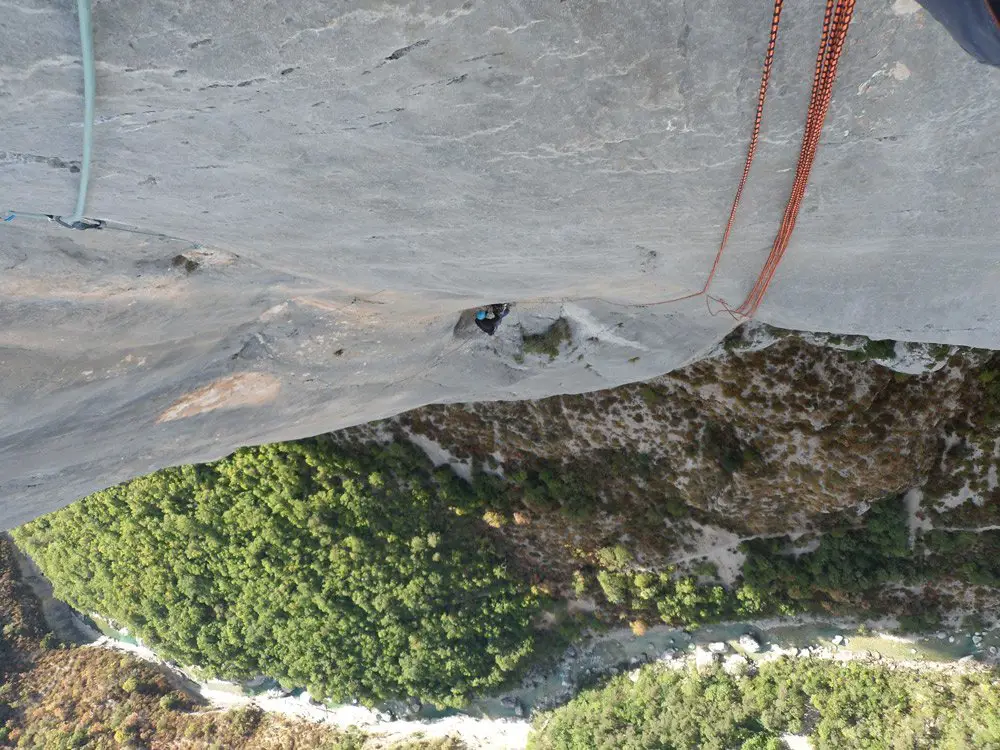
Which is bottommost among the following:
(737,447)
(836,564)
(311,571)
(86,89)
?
(311,571)

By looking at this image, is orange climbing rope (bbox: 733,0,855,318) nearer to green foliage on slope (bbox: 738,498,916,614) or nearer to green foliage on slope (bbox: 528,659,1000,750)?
green foliage on slope (bbox: 738,498,916,614)

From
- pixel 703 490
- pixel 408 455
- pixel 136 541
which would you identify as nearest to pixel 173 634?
pixel 136 541

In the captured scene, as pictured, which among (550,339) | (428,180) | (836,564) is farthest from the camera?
(836,564)

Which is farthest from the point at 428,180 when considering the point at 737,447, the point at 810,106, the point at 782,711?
the point at 782,711

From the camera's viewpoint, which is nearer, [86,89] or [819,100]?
[86,89]

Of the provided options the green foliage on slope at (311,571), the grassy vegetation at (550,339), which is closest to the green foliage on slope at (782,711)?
the green foliage on slope at (311,571)

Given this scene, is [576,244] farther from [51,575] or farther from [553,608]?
[51,575]

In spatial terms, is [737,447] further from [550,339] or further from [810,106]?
[810,106]
